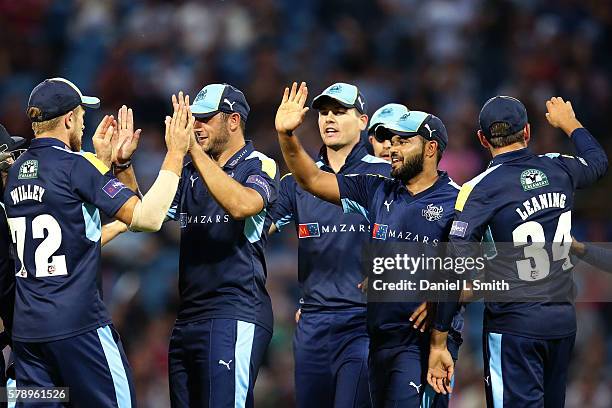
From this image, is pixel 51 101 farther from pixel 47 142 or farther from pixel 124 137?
pixel 124 137

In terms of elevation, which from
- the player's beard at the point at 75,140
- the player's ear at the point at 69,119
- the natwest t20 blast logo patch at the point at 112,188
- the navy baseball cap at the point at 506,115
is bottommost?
the natwest t20 blast logo patch at the point at 112,188

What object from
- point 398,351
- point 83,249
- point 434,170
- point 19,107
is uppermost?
point 19,107

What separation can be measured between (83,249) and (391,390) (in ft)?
6.48

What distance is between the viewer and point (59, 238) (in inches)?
239

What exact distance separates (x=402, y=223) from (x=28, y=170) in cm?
219

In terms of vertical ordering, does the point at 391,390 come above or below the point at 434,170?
below

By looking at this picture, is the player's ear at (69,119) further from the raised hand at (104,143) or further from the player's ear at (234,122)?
the player's ear at (234,122)

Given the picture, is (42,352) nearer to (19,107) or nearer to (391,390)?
(391,390)

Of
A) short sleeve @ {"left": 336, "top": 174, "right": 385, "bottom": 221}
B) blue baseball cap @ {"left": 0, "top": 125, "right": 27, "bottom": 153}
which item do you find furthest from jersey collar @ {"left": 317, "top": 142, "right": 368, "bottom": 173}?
blue baseball cap @ {"left": 0, "top": 125, "right": 27, "bottom": 153}

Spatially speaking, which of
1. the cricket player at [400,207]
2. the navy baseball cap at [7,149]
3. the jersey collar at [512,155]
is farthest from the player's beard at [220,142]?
the jersey collar at [512,155]

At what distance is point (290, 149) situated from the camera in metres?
6.52

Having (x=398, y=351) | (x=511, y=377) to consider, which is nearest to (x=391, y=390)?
(x=398, y=351)

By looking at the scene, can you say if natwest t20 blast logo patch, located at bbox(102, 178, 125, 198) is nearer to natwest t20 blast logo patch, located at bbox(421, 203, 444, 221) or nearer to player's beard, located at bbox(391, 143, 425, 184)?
player's beard, located at bbox(391, 143, 425, 184)

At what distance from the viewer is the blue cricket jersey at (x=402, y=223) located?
668 centimetres
